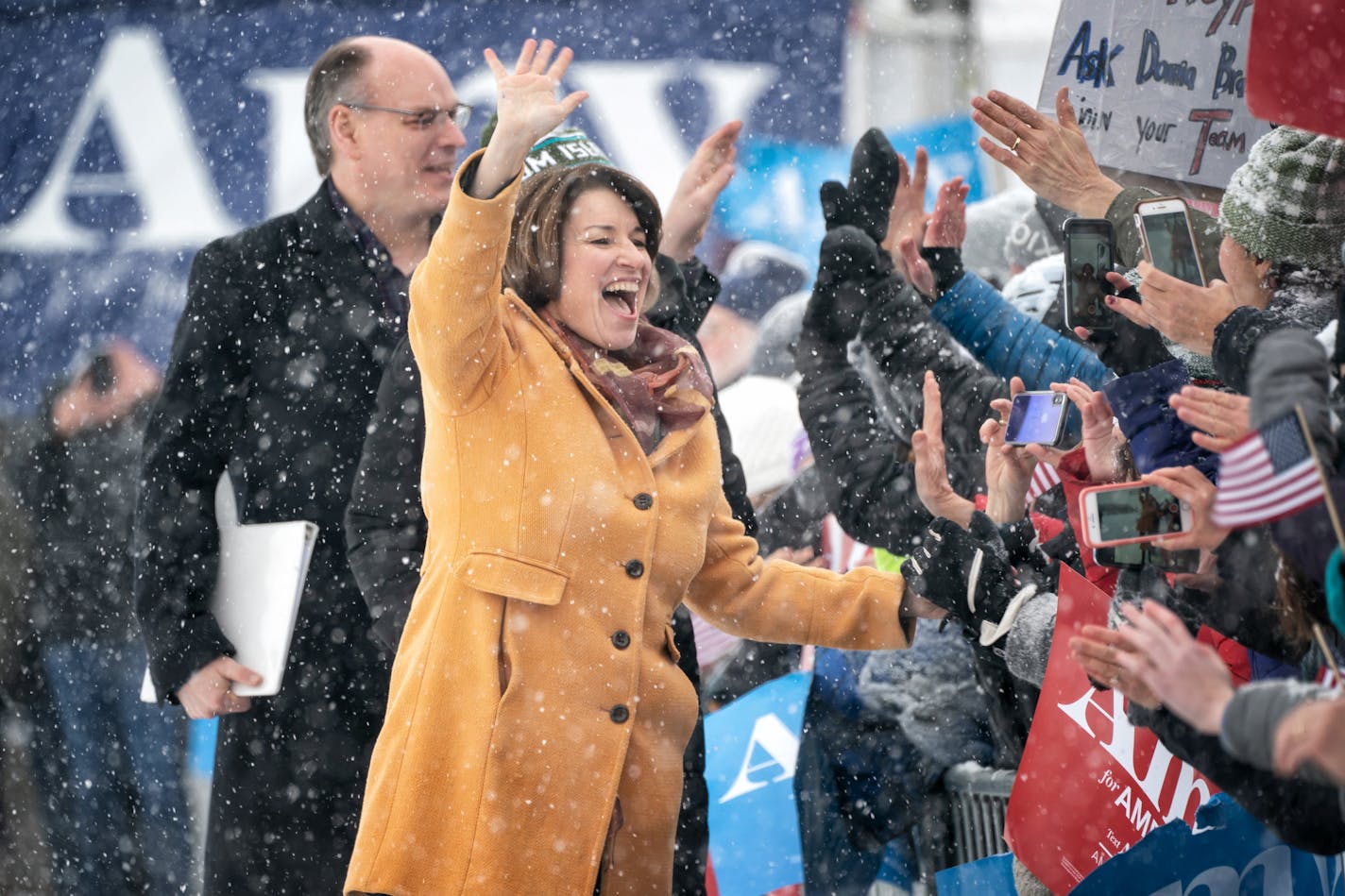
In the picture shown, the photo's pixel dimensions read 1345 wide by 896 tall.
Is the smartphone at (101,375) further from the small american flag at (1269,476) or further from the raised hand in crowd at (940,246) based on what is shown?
the small american flag at (1269,476)

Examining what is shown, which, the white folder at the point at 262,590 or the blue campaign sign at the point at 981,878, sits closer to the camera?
the blue campaign sign at the point at 981,878

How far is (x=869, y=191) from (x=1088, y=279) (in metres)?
1.23

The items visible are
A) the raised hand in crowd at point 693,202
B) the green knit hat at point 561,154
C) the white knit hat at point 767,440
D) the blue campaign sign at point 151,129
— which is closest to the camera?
the green knit hat at point 561,154

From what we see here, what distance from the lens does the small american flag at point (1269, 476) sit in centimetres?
191

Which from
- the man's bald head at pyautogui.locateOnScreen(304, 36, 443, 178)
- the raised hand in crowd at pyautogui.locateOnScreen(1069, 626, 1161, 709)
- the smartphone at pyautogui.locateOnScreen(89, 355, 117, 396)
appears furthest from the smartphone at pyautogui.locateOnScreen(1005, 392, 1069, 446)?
the smartphone at pyautogui.locateOnScreen(89, 355, 117, 396)

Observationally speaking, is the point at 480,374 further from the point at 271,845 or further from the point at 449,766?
the point at 271,845

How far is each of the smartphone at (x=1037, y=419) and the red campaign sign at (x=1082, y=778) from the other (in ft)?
0.93

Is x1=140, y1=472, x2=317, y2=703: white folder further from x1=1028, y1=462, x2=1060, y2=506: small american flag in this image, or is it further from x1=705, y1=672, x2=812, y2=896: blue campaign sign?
x1=1028, y1=462, x2=1060, y2=506: small american flag

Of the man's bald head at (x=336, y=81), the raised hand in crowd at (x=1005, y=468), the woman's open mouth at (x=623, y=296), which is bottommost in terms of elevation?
the raised hand in crowd at (x=1005, y=468)

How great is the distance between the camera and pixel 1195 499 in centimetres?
250

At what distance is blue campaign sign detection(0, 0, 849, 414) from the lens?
727 cm

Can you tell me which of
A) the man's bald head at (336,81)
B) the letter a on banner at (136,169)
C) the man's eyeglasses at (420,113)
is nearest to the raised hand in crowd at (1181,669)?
the man's eyeglasses at (420,113)

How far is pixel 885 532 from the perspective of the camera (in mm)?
4109

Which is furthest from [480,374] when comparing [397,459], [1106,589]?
[1106,589]
